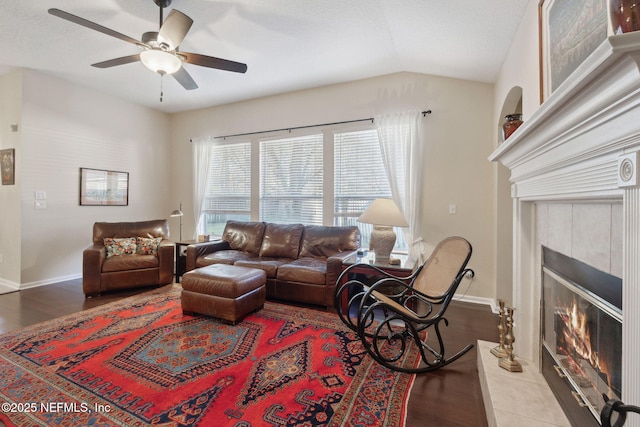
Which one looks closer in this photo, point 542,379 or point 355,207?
point 542,379

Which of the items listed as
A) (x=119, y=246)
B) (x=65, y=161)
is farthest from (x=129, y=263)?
(x=65, y=161)

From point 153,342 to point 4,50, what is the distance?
3709mm

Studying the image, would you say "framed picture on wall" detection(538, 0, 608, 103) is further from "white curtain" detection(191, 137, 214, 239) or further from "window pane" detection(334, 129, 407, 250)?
"white curtain" detection(191, 137, 214, 239)

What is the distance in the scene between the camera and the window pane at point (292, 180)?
419 centimetres

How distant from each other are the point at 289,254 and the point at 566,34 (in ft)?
10.4

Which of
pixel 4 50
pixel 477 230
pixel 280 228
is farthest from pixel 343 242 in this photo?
pixel 4 50

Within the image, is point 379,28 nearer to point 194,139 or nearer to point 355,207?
point 355,207

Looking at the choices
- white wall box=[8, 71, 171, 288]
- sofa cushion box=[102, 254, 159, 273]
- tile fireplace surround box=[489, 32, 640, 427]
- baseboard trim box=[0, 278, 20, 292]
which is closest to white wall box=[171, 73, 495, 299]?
tile fireplace surround box=[489, 32, 640, 427]

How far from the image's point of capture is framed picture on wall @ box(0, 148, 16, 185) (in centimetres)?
365

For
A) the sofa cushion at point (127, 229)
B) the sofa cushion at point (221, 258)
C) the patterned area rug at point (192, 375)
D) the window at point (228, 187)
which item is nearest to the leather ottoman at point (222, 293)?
the patterned area rug at point (192, 375)

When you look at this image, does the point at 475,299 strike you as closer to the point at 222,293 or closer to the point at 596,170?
the point at 596,170

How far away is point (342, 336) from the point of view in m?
2.36

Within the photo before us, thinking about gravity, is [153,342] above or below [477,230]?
below

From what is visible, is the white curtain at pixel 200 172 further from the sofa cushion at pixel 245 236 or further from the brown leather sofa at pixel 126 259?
the sofa cushion at pixel 245 236
